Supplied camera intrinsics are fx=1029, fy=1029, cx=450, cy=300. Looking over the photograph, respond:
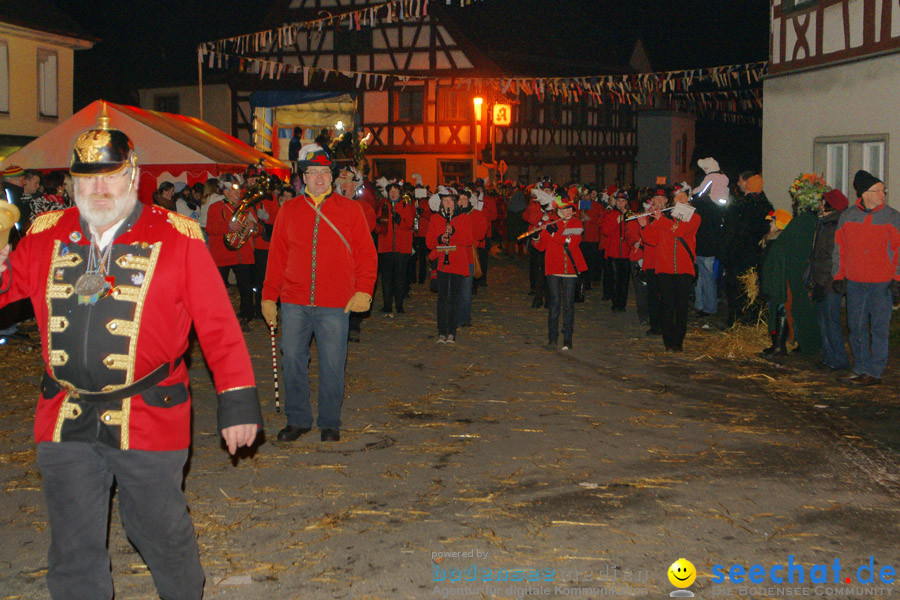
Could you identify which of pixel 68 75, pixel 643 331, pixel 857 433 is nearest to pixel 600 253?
pixel 643 331

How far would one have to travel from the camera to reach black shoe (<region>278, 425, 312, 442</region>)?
763cm

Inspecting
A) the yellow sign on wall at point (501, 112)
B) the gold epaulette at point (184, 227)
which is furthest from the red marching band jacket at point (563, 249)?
the yellow sign on wall at point (501, 112)

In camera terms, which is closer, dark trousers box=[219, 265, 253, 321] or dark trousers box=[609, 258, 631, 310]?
dark trousers box=[219, 265, 253, 321]

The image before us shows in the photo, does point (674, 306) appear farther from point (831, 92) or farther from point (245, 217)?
point (831, 92)

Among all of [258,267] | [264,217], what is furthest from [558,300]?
[264,217]

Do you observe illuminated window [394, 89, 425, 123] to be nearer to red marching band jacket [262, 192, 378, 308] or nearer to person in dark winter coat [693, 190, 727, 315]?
person in dark winter coat [693, 190, 727, 315]

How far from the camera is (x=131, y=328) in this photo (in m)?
3.75

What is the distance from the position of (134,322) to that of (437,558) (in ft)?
7.10

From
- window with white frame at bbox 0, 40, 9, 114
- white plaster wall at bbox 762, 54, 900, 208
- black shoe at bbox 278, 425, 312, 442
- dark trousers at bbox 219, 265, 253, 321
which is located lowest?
black shoe at bbox 278, 425, 312, 442

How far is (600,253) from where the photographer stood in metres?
19.8

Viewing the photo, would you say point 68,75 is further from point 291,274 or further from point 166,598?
point 166,598

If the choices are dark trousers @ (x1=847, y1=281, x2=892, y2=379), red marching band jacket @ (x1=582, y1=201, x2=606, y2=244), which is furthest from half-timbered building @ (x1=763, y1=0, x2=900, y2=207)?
dark trousers @ (x1=847, y1=281, x2=892, y2=379)

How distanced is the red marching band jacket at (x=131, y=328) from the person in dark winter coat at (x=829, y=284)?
318 inches

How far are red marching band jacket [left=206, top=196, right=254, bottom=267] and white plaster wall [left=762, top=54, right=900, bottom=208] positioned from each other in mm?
8999
